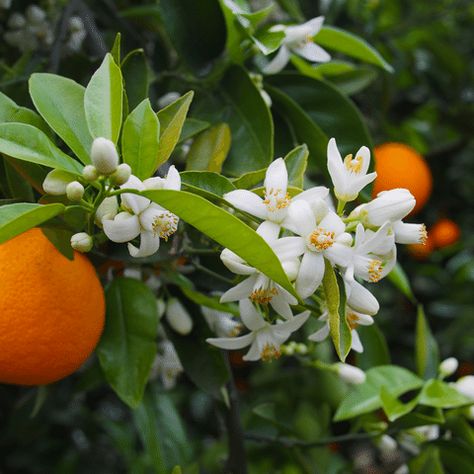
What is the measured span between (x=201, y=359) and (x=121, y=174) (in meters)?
0.42

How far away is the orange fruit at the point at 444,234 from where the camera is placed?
1.93 m

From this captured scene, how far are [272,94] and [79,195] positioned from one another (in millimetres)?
470

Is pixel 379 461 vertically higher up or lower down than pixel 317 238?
lower down

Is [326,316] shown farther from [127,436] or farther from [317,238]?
[127,436]

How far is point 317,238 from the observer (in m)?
0.65

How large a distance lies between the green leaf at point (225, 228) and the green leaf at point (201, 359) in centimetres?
37

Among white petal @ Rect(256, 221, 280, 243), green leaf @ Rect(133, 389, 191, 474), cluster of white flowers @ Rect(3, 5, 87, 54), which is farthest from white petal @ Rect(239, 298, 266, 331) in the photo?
cluster of white flowers @ Rect(3, 5, 87, 54)

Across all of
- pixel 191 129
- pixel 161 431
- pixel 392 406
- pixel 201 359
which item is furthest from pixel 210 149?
pixel 161 431

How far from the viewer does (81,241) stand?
2.26 feet

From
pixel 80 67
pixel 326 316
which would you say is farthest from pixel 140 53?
pixel 326 316

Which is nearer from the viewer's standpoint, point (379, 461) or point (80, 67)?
point (80, 67)

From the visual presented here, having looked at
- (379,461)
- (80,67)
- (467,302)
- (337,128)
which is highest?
(80,67)

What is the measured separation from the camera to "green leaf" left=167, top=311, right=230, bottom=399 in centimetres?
96

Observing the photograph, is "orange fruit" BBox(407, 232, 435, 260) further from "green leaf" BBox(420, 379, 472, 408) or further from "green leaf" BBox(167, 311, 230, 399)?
"green leaf" BBox(167, 311, 230, 399)
